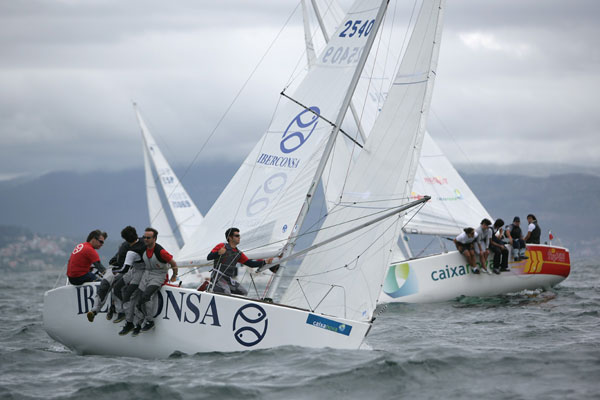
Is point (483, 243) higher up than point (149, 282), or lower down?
higher up

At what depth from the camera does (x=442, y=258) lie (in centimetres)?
1709

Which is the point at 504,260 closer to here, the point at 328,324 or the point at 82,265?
the point at 328,324

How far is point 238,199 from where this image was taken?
11.3 meters

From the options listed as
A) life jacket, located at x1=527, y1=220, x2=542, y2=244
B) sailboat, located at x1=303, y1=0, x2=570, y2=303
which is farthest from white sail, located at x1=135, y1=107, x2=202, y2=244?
life jacket, located at x1=527, y1=220, x2=542, y2=244

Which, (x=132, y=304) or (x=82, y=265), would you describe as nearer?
(x=132, y=304)

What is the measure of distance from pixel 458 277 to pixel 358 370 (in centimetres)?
907

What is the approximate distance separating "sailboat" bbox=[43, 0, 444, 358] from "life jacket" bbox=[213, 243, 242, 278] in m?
0.46

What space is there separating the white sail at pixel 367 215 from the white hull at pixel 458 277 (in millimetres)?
6511

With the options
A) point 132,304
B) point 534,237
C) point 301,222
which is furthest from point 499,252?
point 132,304

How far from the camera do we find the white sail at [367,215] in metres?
10.5

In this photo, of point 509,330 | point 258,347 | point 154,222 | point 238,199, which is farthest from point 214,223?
point 154,222

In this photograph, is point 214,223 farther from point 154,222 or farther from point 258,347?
point 154,222

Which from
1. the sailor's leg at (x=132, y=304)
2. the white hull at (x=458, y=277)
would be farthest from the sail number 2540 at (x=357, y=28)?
the white hull at (x=458, y=277)

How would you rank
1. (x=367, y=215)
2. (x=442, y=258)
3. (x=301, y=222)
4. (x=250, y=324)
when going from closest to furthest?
1. (x=250, y=324)
2. (x=367, y=215)
3. (x=301, y=222)
4. (x=442, y=258)
